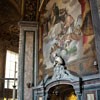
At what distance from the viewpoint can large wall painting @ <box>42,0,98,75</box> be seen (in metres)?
7.11

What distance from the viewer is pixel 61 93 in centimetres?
925

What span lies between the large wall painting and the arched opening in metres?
0.90

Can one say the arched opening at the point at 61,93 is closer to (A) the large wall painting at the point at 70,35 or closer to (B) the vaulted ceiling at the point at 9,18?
(A) the large wall painting at the point at 70,35

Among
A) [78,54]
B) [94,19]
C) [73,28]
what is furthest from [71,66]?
[94,19]

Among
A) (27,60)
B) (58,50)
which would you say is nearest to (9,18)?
(27,60)

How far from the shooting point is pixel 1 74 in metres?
16.0

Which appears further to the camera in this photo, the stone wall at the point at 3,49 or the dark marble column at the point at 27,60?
the stone wall at the point at 3,49

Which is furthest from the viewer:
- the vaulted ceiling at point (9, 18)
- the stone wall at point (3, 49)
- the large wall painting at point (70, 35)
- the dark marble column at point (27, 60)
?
the stone wall at point (3, 49)

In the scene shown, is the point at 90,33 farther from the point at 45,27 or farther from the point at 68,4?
the point at 45,27

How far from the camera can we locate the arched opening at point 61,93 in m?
8.76

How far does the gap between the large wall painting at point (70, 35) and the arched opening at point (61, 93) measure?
35.3 inches

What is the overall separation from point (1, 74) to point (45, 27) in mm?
6813

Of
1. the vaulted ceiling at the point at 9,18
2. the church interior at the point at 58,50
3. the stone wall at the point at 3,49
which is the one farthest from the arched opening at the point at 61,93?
the stone wall at the point at 3,49

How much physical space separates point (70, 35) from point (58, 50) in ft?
3.14
